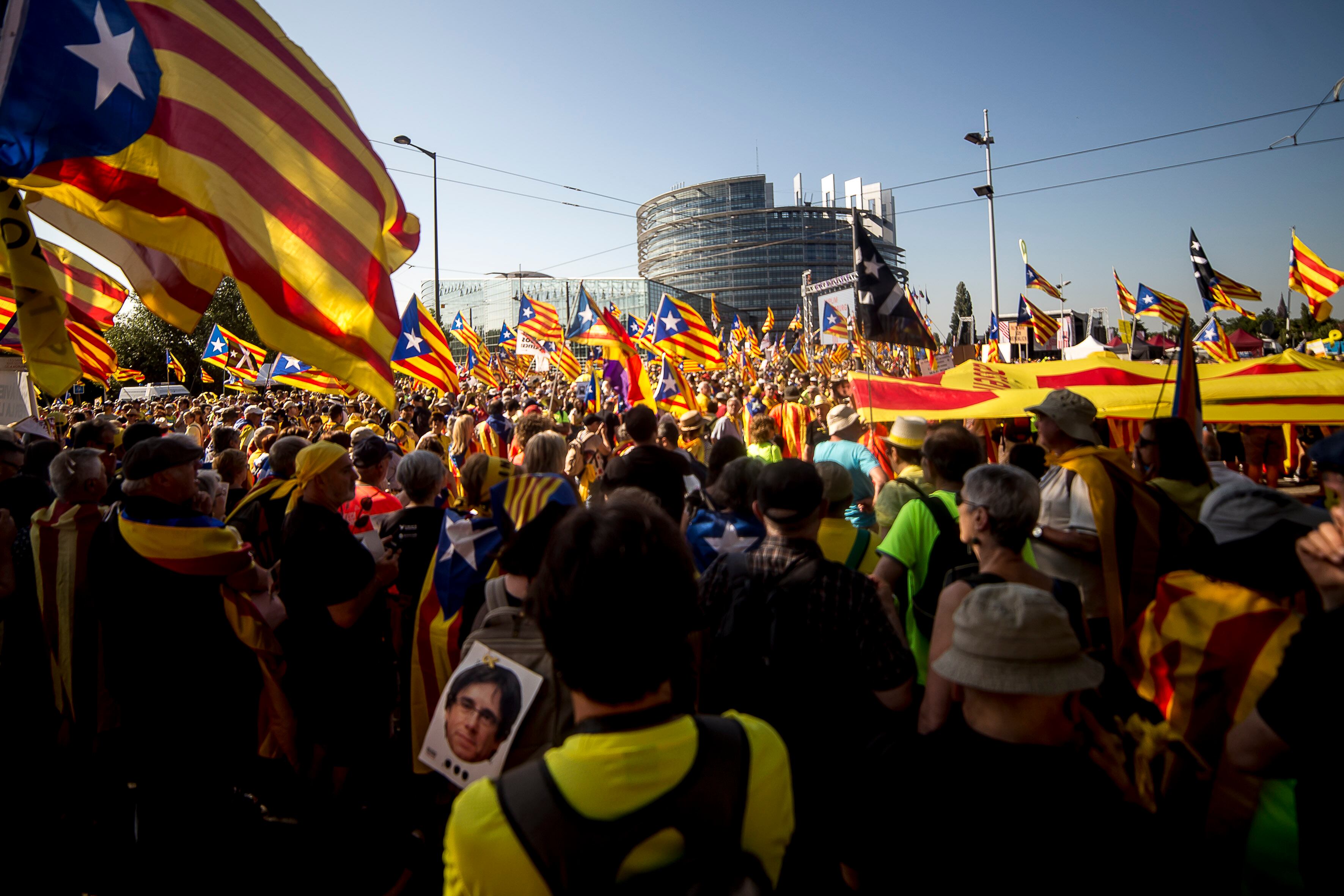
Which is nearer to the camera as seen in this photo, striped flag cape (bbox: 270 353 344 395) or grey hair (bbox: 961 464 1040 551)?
grey hair (bbox: 961 464 1040 551)

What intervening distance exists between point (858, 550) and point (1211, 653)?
1384 mm

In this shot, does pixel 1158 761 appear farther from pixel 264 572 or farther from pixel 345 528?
pixel 264 572

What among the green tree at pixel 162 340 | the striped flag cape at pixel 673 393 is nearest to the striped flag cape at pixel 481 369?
the striped flag cape at pixel 673 393

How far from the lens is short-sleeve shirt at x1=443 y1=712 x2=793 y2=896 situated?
3.93ft

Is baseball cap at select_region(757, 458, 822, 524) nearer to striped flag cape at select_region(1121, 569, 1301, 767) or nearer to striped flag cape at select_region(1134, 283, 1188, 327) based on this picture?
striped flag cape at select_region(1121, 569, 1301, 767)

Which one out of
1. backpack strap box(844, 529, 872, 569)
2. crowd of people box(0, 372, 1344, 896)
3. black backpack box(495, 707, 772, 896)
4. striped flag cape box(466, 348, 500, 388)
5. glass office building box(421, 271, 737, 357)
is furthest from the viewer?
glass office building box(421, 271, 737, 357)

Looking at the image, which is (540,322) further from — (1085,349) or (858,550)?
(858,550)

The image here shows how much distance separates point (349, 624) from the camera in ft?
11.2

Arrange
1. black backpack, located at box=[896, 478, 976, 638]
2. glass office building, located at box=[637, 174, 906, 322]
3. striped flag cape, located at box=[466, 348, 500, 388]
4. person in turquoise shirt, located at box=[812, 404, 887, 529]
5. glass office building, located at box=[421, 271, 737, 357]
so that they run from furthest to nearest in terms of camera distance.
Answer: glass office building, located at box=[637, 174, 906, 322]
glass office building, located at box=[421, 271, 737, 357]
striped flag cape, located at box=[466, 348, 500, 388]
person in turquoise shirt, located at box=[812, 404, 887, 529]
black backpack, located at box=[896, 478, 976, 638]

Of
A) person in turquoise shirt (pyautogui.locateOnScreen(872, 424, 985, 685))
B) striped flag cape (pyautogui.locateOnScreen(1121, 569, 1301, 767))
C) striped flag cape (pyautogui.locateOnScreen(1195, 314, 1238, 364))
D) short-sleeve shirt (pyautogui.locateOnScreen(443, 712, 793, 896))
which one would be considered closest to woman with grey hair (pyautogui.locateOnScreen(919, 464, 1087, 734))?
striped flag cape (pyautogui.locateOnScreen(1121, 569, 1301, 767))

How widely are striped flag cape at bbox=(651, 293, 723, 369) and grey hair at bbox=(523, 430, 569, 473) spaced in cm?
984

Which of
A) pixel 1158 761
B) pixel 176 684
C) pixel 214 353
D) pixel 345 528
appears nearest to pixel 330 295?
pixel 345 528

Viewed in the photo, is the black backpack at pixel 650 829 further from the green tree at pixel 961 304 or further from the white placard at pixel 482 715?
the green tree at pixel 961 304

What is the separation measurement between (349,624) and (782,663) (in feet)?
7.06
